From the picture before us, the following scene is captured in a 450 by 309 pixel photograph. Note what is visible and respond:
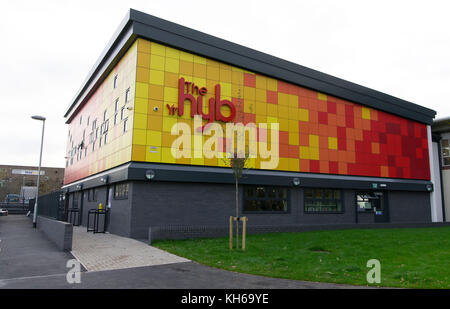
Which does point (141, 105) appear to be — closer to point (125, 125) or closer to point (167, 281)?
point (125, 125)

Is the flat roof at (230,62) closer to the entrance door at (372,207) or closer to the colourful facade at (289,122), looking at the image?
the colourful facade at (289,122)

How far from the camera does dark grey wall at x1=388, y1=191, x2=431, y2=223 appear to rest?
96.8 feet

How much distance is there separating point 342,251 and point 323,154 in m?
13.8

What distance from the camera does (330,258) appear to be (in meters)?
12.2

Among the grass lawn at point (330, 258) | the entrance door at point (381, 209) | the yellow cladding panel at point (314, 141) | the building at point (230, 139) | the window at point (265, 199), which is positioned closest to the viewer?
the grass lawn at point (330, 258)

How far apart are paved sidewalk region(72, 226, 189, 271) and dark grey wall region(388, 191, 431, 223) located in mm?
22497

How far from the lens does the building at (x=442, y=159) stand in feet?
110

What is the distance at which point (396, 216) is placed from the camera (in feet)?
96.4

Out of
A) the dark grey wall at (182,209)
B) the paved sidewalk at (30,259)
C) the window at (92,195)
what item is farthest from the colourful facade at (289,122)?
the window at (92,195)

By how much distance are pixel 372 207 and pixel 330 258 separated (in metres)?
18.3

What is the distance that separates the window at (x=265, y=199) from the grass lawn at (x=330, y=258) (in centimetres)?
501

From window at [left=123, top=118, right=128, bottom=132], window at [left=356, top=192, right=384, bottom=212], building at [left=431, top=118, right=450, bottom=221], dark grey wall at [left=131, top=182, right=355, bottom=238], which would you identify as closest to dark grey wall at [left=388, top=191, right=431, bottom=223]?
window at [left=356, top=192, right=384, bottom=212]

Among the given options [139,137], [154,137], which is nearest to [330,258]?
[154,137]
